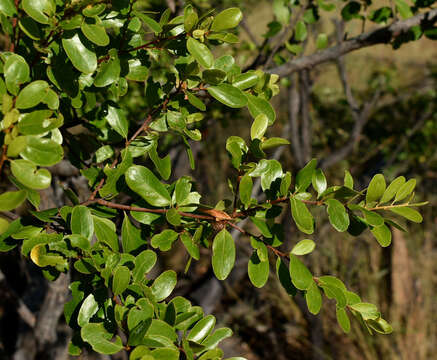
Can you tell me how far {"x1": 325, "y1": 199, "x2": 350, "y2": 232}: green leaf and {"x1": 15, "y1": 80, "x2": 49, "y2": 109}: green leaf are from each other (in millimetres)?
415

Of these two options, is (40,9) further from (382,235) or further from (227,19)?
(382,235)

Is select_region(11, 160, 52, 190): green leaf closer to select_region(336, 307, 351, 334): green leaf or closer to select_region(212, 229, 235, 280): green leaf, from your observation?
select_region(212, 229, 235, 280): green leaf

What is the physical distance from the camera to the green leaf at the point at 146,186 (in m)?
0.58

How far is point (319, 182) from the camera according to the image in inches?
25.3

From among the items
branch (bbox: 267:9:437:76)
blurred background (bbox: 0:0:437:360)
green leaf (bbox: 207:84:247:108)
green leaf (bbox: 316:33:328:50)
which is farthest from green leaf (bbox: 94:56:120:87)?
blurred background (bbox: 0:0:437:360)

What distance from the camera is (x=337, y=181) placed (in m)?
3.76

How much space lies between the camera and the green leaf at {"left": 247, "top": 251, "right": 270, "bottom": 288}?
601 millimetres

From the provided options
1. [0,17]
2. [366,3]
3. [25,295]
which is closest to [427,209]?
[366,3]

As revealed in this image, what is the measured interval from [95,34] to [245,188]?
0.95 ft

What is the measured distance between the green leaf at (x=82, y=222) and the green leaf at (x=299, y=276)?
11.1 inches

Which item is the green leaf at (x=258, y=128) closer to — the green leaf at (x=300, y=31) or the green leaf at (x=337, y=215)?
the green leaf at (x=337, y=215)

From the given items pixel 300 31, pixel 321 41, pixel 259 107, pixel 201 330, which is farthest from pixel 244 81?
pixel 321 41

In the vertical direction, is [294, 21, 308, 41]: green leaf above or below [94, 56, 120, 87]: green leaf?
below

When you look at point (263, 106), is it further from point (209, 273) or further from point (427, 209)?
point (427, 209)
